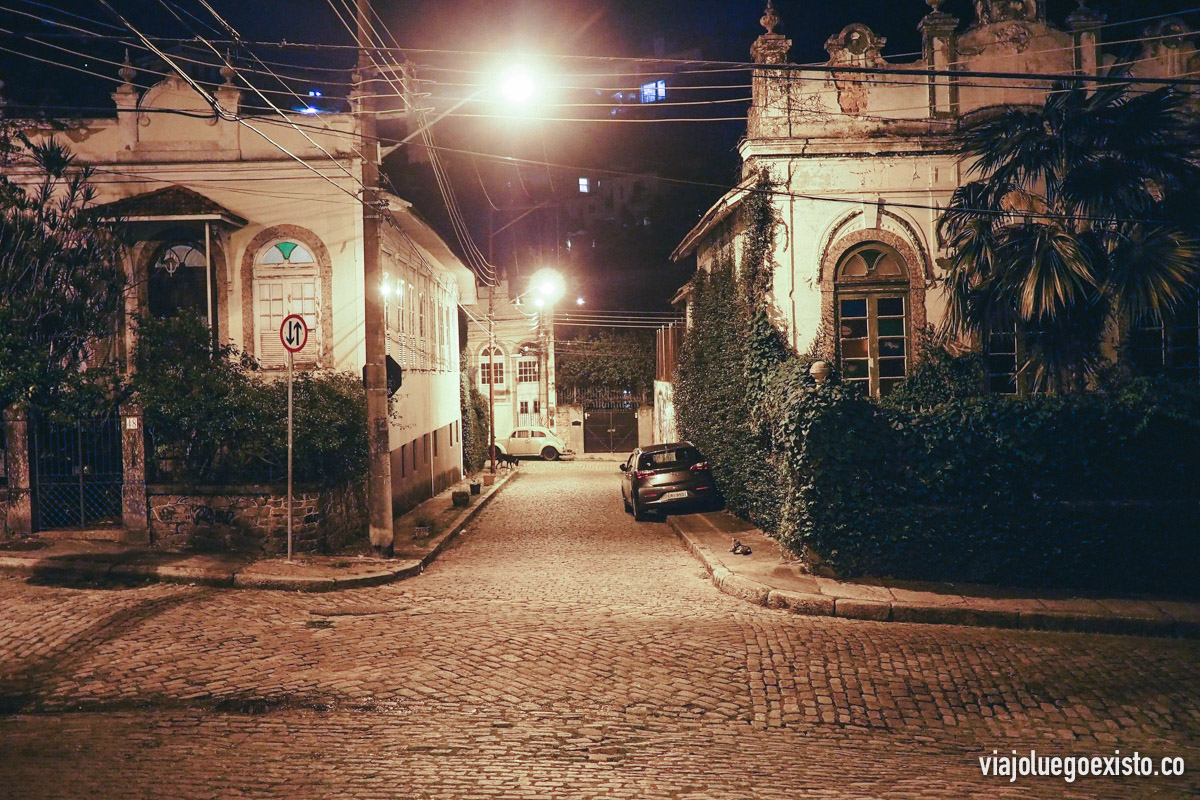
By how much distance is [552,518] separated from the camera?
19344 mm

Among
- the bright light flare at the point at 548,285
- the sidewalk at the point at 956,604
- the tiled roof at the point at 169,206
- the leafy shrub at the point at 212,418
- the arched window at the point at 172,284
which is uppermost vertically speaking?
the bright light flare at the point at 548,285

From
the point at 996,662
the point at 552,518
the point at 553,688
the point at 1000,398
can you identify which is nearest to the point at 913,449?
the point at 1000,398

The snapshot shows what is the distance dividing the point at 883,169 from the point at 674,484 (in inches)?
290

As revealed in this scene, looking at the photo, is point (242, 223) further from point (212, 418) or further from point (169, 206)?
point (212, 418)

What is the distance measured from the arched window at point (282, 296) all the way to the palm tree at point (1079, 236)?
1114 cm

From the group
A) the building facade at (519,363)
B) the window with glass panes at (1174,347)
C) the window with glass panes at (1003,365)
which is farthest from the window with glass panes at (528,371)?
the window with glass panes at (1174,347)

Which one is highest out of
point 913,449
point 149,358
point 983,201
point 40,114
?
point 40,114

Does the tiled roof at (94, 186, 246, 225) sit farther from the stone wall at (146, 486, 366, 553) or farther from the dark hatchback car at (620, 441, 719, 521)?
the dark hatchback car at (620, 441, 719, 521)

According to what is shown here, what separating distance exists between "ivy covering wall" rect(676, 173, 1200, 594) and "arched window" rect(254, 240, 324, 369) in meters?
9.16

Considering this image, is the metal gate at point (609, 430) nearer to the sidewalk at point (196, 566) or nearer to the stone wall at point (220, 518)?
the sidewalk at point (196, 566)

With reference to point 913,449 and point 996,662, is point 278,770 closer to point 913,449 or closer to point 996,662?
point 996,662

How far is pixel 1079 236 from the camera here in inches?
468

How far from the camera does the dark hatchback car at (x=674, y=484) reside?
1805cm

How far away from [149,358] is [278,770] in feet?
31.1
